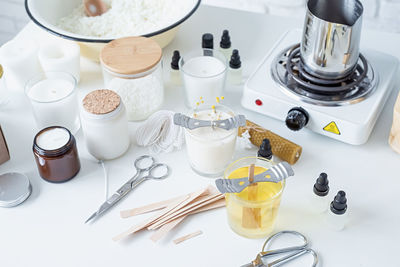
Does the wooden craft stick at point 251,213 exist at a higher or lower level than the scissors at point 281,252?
higher

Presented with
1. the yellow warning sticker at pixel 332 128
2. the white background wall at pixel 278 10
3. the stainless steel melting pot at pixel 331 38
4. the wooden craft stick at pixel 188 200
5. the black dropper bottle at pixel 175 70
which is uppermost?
the stainless steel melting pot at pixel 331 38

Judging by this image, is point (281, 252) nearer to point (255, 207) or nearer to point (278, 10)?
point (255, 207)

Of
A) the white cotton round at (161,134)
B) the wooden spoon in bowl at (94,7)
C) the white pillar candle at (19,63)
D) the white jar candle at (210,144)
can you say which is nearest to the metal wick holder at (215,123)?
the white jar candle at (210,144)

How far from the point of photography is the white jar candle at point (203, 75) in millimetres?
1362

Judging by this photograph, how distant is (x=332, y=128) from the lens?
1295 millimetres

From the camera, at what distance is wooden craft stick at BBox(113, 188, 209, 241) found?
1.13m

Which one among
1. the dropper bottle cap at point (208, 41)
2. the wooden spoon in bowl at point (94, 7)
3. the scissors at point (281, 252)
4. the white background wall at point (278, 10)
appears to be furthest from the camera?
the white background wall at point (278, 10)

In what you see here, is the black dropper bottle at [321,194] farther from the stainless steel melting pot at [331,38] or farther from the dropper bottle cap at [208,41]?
the dropper bottle cap at [208,41]

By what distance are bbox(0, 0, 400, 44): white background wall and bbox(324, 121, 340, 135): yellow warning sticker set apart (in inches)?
47.2

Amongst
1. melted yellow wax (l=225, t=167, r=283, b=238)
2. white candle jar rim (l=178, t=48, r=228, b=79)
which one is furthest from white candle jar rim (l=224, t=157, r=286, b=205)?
white candle jar rim (l=178, t=48, r=228, b=79)

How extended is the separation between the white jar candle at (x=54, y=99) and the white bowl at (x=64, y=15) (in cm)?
12

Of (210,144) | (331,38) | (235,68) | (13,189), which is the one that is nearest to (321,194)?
(210,144)

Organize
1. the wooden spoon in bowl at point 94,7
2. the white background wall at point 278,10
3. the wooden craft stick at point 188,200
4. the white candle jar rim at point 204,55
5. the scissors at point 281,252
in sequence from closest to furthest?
1. the scissors at point 281,252
2. the wooden craft stick at point 188,200
3. the white candle jar rim at point 204,55
4. the wooden spoon in bowl at point 94,7
5. the white background wall at point 278,10

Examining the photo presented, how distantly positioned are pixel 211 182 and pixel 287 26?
697 millimetres
